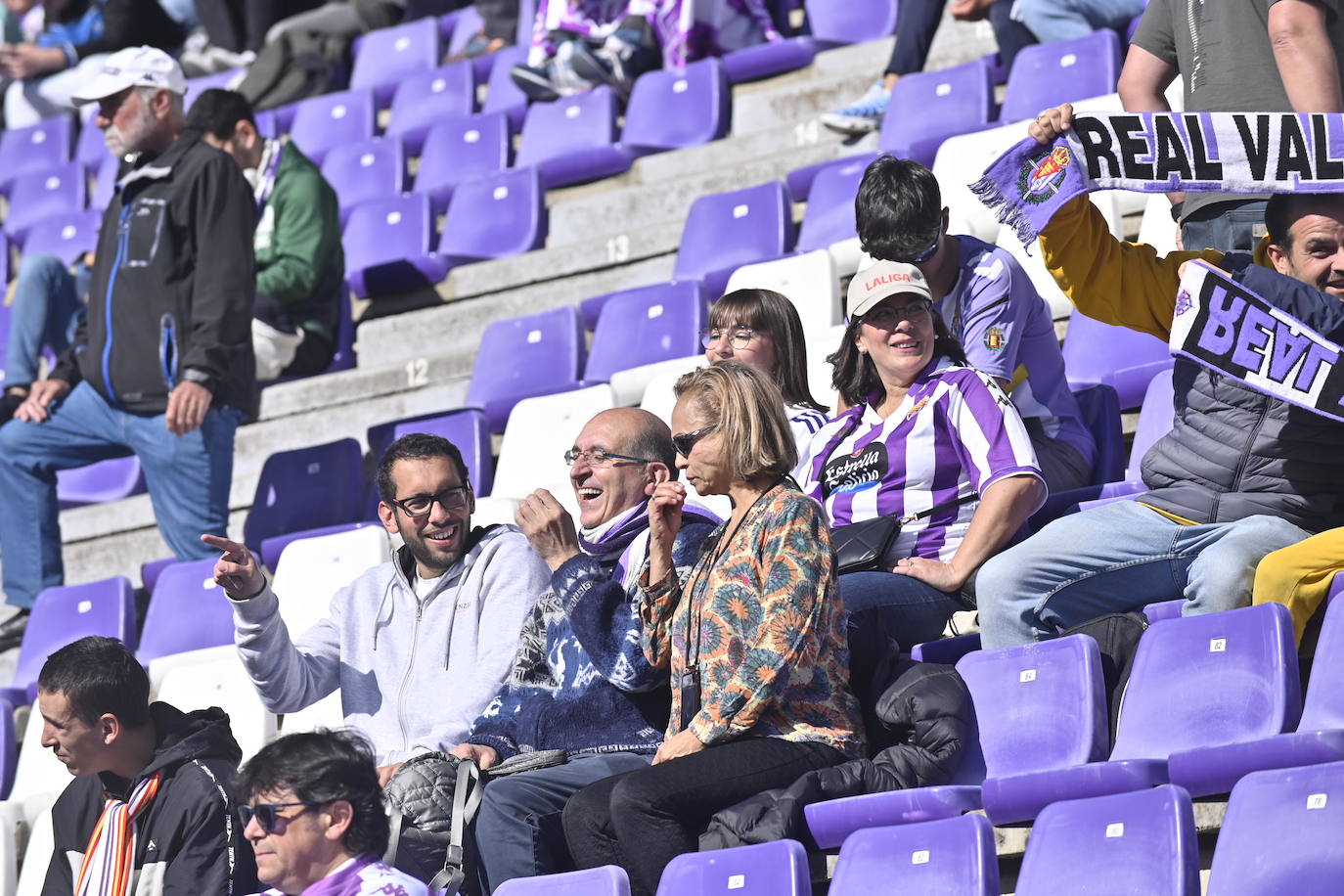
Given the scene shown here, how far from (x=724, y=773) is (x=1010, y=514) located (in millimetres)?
800

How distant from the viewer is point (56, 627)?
521 cm

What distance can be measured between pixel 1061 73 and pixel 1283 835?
152 inches

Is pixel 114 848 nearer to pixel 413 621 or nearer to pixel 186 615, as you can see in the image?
pixel 413 621

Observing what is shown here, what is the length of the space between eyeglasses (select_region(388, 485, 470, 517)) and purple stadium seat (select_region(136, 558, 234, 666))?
139 centimetres

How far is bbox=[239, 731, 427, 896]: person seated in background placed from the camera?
2855 mm

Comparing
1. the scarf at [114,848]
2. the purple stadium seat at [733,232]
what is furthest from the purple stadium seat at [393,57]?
the scarf at [114,848]

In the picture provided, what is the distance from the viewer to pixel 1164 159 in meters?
3.53

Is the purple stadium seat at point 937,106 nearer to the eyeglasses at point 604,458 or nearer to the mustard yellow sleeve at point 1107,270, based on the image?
the mustard yellow sleeve at point 1107,270

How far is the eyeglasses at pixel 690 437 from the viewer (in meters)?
3.34

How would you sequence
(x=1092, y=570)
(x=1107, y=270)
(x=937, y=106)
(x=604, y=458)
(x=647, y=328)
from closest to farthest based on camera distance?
(x=1092, y=570), (x=1107, y=270), (x=604, y=458), (x=647, y=328), (x=937, y=106)

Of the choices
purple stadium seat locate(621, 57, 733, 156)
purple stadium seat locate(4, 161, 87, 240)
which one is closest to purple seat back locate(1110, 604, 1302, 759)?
purple stadium seat locate(621, 57, 733, 156)

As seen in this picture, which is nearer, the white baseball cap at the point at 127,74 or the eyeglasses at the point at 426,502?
the eyeglasses at the point at 426,502

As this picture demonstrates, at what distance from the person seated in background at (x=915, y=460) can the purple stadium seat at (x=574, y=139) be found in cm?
339

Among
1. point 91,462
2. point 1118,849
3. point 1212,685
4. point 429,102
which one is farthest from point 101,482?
point 1118,849
